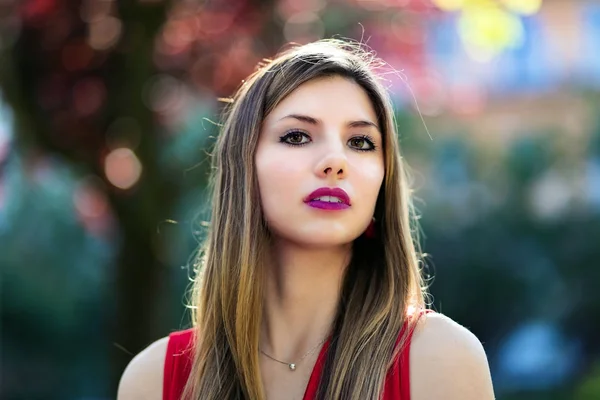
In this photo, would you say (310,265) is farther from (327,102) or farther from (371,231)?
(327,102)

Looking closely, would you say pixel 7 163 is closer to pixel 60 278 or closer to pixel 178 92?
pixel 178 92

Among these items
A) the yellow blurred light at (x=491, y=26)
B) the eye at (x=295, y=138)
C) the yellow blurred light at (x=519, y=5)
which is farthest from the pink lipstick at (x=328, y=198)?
the yellow blurred light at (x=519, y=5)

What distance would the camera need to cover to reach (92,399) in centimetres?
1042

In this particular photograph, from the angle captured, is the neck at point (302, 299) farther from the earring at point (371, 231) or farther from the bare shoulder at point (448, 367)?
the bare shoulder at point (448, 367)

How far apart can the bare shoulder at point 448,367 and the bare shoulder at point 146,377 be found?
736 millimetres

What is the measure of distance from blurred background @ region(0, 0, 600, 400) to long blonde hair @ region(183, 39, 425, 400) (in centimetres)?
61

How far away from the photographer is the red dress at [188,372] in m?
2.20

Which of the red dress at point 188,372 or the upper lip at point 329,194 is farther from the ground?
the upper lip at point 329,194

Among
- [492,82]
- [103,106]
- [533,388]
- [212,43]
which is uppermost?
[492,82]

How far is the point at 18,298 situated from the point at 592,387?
669cm

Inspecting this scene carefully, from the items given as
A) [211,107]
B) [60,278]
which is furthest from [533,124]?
Answer: [211,107]

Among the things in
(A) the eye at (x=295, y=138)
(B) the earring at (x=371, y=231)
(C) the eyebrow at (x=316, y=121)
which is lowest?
(B) the earring at (x=371, y=231)

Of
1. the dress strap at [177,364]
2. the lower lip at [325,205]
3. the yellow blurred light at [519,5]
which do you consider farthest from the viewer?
the yellow blurred light at [519,5]

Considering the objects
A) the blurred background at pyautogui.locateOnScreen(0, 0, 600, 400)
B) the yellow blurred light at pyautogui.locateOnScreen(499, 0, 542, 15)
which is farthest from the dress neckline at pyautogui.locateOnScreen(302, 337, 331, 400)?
the yellow blurred light at pyautogui.locateOnScreen(499, 0, 542, 15)
